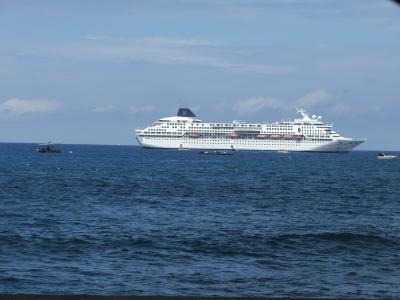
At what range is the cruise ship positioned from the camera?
157125 mm

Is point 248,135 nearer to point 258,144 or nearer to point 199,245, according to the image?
point 258,144

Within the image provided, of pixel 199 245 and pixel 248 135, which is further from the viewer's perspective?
pixel 248 135

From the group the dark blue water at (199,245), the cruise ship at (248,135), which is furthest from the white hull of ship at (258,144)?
the dark blue water at (199,245)

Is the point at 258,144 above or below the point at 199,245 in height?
above

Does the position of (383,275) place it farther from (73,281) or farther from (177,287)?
(73,281)

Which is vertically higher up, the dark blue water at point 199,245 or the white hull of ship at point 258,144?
the white hull of ship at point 258,144

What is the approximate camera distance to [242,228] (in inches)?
1085

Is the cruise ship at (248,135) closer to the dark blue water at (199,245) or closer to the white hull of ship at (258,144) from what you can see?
the white hull of ship at (258,144)

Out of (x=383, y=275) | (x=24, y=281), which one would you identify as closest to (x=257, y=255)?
(x=383, y=275)

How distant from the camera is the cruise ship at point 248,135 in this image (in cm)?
15712

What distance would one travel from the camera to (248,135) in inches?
6206

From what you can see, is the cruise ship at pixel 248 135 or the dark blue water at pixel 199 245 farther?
the cruise ship at pixel 248 135

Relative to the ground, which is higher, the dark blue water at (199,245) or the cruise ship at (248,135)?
the cruise ship at (248,135)

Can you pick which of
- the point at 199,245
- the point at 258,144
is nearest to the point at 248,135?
the point at 258,144
